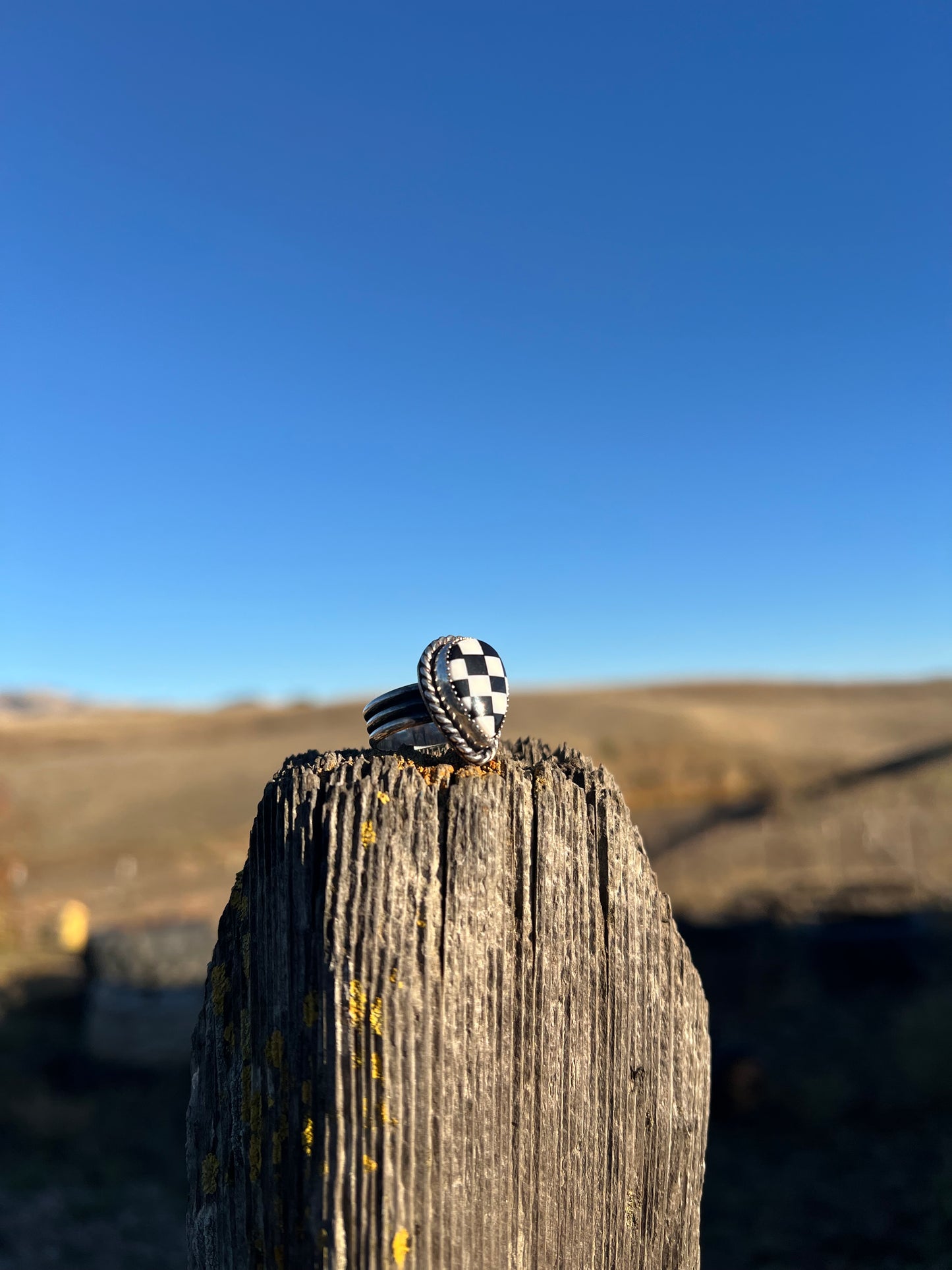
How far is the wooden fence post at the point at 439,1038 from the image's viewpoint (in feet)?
5.01

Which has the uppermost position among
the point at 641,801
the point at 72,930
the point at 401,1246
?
the point at 401,1246

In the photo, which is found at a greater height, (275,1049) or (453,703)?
(453,703)

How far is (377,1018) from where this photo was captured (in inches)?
59.9

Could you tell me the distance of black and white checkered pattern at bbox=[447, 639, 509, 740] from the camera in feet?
7.13

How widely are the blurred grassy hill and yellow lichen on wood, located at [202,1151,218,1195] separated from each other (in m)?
11.7

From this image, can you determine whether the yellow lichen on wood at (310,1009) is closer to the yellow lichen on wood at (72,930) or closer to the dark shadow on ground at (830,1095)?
the dark shadow on ground at (830,1095)

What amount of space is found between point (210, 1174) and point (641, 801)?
21.6 meters

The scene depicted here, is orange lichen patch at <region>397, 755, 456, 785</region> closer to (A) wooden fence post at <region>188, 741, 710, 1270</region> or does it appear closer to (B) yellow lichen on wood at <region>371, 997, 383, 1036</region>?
(A) wooden fence post at <region>188, 741, 710, 1270</region>

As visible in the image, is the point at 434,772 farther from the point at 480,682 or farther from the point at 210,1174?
the point at 210,1174

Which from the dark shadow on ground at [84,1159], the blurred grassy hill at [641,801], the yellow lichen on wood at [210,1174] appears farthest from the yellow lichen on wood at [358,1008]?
the blurred grassy hill at [641,801]

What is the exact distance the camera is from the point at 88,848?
21.7m

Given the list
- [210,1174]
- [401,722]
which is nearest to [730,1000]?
[401,722]

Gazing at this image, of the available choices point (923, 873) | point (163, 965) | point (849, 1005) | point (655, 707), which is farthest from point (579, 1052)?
point (655, 707)

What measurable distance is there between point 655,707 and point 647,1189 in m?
43.3
